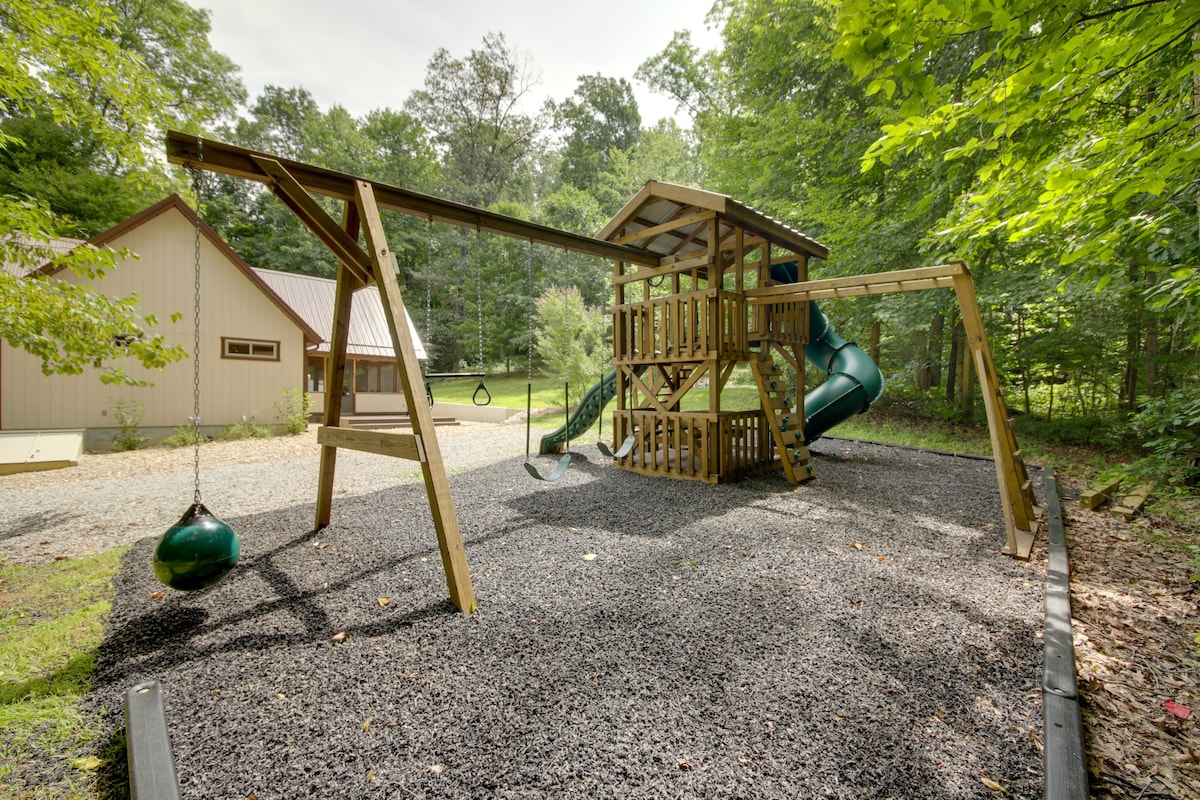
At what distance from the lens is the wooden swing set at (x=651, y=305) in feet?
10.4

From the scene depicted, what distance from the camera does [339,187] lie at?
11.8 ft

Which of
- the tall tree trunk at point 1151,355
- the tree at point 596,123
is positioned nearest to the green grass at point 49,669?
the tall tree trunk at point 1151,355

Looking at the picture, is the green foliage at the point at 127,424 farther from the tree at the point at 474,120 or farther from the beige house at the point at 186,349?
the tree at the point at 474,120

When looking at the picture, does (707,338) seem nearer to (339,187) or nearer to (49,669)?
(339,187)

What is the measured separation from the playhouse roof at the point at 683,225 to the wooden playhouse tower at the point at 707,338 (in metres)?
0.02

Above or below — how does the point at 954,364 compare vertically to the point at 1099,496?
above

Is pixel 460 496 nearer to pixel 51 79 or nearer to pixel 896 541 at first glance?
pixel 896 541

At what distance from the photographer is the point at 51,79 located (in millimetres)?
3922

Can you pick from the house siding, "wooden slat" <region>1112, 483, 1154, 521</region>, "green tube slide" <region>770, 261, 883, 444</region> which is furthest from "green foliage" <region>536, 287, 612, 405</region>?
"wooden slat" <region>1112, 483, 1154, 521</region>

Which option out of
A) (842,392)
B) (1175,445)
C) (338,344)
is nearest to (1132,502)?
(1175,445)

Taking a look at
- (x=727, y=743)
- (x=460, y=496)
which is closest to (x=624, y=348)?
(x=460, y=496)

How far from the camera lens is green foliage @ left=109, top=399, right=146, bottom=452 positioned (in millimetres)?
10320

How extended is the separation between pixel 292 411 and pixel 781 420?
12448 millimetres

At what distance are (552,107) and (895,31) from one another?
3683 cm
